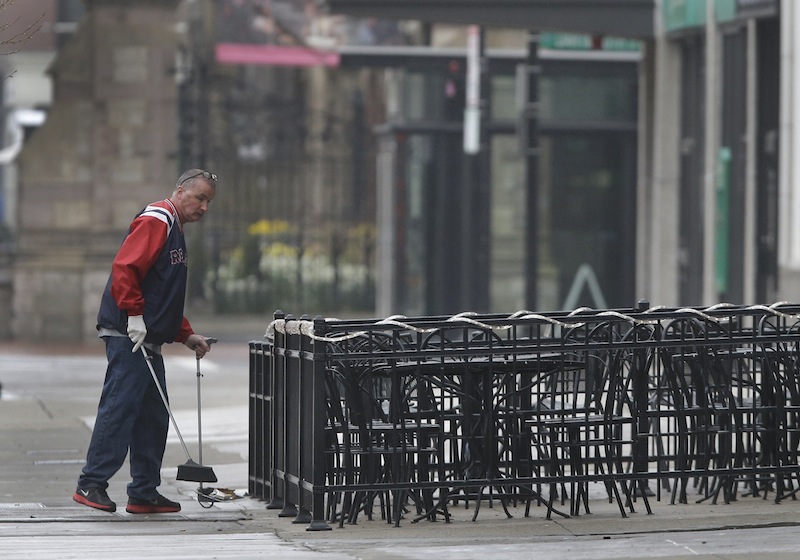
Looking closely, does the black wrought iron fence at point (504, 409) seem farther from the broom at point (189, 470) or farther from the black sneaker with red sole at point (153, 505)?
the black sneaker with red sole at point (153, 505)

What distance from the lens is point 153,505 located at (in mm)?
9141

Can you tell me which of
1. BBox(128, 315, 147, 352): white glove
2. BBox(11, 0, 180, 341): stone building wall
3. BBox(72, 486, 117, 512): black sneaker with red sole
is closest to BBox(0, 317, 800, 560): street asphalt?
BBox(72, 486, 117, 512): black sneaker with red sole

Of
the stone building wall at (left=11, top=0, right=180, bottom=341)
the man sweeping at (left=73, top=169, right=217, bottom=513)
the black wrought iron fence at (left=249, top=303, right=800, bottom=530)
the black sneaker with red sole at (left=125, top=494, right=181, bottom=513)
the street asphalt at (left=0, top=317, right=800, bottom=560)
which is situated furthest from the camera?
the stone building wall at (left=11, top=0, right=180, bottom=341)

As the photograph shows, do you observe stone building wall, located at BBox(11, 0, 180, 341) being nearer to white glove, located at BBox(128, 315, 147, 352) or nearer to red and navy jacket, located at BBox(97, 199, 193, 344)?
red and navy jacket, located at BBox(97, 199, 193, 344)

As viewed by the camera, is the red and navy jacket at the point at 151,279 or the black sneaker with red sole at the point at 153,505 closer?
the red and navy jacket at the point at 151,279

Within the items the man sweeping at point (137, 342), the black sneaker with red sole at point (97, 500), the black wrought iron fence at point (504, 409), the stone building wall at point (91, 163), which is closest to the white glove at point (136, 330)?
the man sweeping at point (137, 342)

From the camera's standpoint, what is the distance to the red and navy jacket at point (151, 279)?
29.3ft

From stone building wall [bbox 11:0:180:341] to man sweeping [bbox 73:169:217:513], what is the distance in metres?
17.8

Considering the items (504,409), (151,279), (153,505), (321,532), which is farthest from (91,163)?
(321,532)

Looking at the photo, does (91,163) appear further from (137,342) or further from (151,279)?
(137,342)

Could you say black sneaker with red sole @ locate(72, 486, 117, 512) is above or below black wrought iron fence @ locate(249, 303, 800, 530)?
below

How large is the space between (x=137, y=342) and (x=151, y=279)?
368 millimetres

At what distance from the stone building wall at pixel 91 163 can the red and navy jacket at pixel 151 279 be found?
58.6ft

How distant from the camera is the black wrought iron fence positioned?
28.2ft
